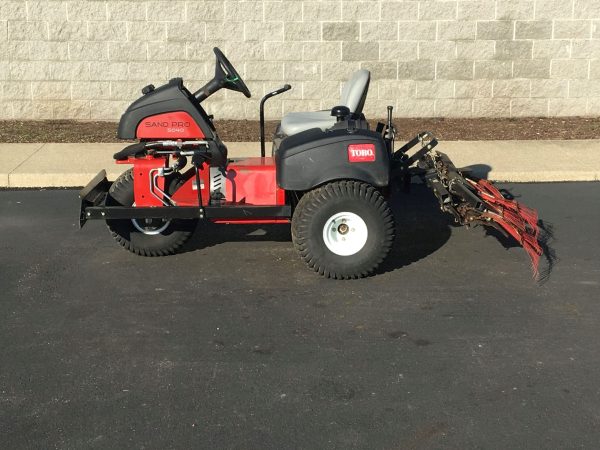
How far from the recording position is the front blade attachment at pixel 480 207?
608 cm

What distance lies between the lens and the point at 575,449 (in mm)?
4000

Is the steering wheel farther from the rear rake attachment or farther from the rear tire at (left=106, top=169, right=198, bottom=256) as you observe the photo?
the rear rake attachment

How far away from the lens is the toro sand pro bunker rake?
6.08m

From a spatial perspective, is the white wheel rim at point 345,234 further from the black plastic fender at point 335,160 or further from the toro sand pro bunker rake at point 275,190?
the black plastic fender at point 335,160

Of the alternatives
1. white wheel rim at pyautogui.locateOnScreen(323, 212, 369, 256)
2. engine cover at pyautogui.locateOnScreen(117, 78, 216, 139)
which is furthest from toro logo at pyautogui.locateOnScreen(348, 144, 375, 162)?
engine cover at pyautogui.locateOnScreen(117, 78, 216, 139)

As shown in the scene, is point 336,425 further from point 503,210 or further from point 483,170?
point 483,170

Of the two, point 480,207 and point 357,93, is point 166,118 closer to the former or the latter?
point 357,93

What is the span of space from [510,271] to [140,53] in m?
6.63

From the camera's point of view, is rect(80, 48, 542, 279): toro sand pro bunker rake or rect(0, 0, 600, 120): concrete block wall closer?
rect(80, 48, 542, 279): toro sand pro bunker rake

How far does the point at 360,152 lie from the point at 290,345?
1.60 meters

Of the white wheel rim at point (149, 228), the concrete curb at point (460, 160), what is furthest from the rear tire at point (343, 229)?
Answer: the concrete curb at point (460, 160)

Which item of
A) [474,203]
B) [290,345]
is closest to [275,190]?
[474,203]

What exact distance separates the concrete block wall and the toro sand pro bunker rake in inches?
188

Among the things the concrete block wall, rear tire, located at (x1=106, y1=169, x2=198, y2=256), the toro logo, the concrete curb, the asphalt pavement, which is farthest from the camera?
the concrete block wall
